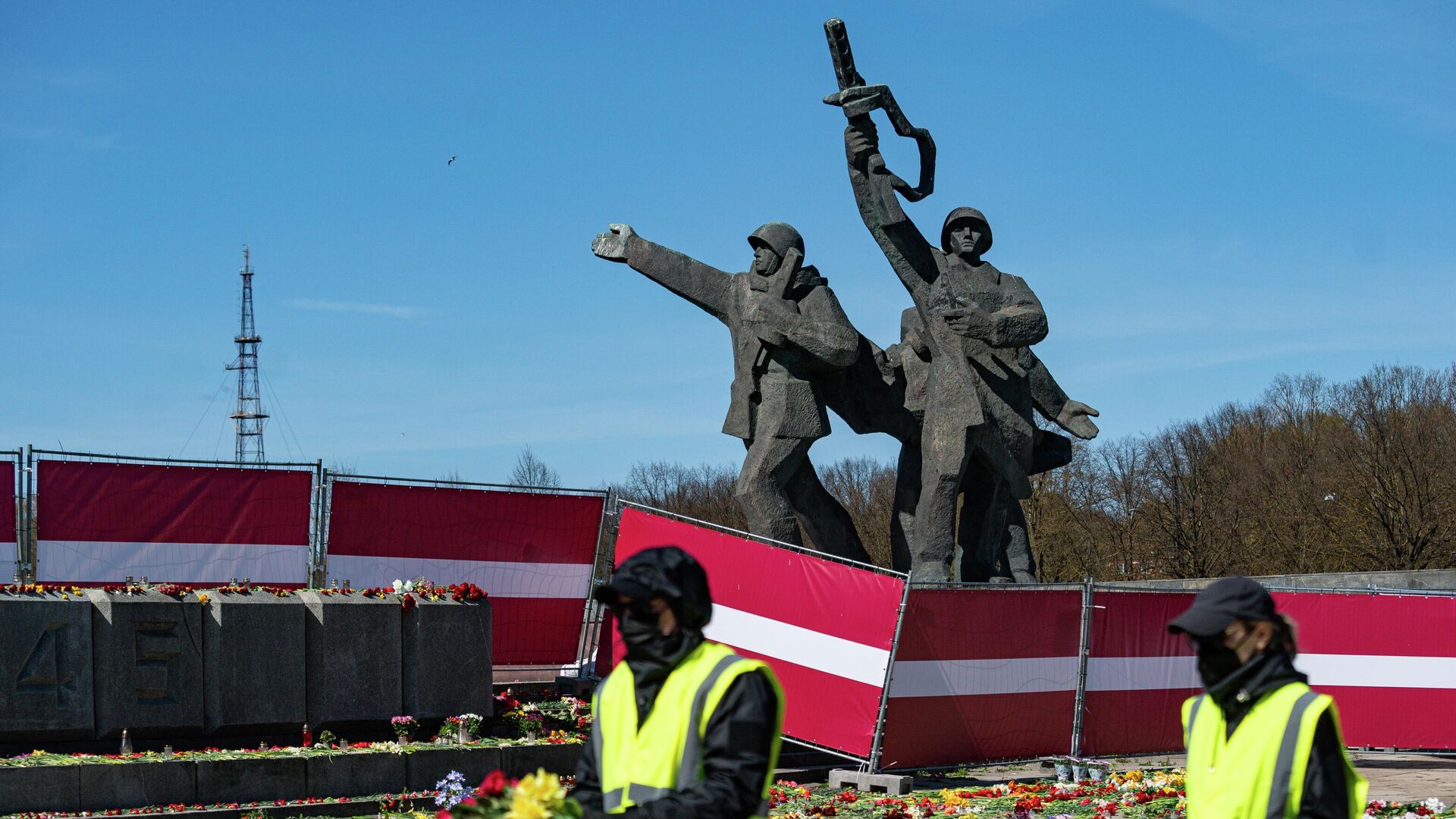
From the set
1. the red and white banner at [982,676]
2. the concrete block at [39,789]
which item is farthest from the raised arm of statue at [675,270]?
the concrete block at [39,789]

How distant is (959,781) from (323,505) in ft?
20.4

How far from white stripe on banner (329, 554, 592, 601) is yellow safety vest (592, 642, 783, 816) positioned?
1116cm

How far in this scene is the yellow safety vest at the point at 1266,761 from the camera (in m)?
3.93

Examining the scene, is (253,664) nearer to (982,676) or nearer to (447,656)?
(447,656)

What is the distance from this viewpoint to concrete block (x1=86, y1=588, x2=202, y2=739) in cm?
1144

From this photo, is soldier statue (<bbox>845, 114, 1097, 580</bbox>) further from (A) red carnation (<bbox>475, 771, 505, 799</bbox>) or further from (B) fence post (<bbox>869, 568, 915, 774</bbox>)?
(A) red carnation (<bbox>475, 771, 505, 799</bbox>)

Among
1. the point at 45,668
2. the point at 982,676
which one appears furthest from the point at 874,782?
the point at 45,668

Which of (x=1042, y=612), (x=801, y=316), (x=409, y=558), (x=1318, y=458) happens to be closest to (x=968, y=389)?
(x=801, y=316)

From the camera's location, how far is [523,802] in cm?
381

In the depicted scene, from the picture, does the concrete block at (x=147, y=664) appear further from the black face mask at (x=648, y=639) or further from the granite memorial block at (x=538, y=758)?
the black face mask at (x=648, y=639)

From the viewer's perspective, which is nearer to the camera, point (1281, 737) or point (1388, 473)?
point (1281, 737)

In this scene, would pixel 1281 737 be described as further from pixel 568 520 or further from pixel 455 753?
pixel 568 520

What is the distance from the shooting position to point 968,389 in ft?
51.2

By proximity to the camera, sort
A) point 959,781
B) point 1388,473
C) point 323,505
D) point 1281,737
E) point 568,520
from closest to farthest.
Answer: point 1281,737
point 959,781
point 323,505
point 568,520
point 1388,473
